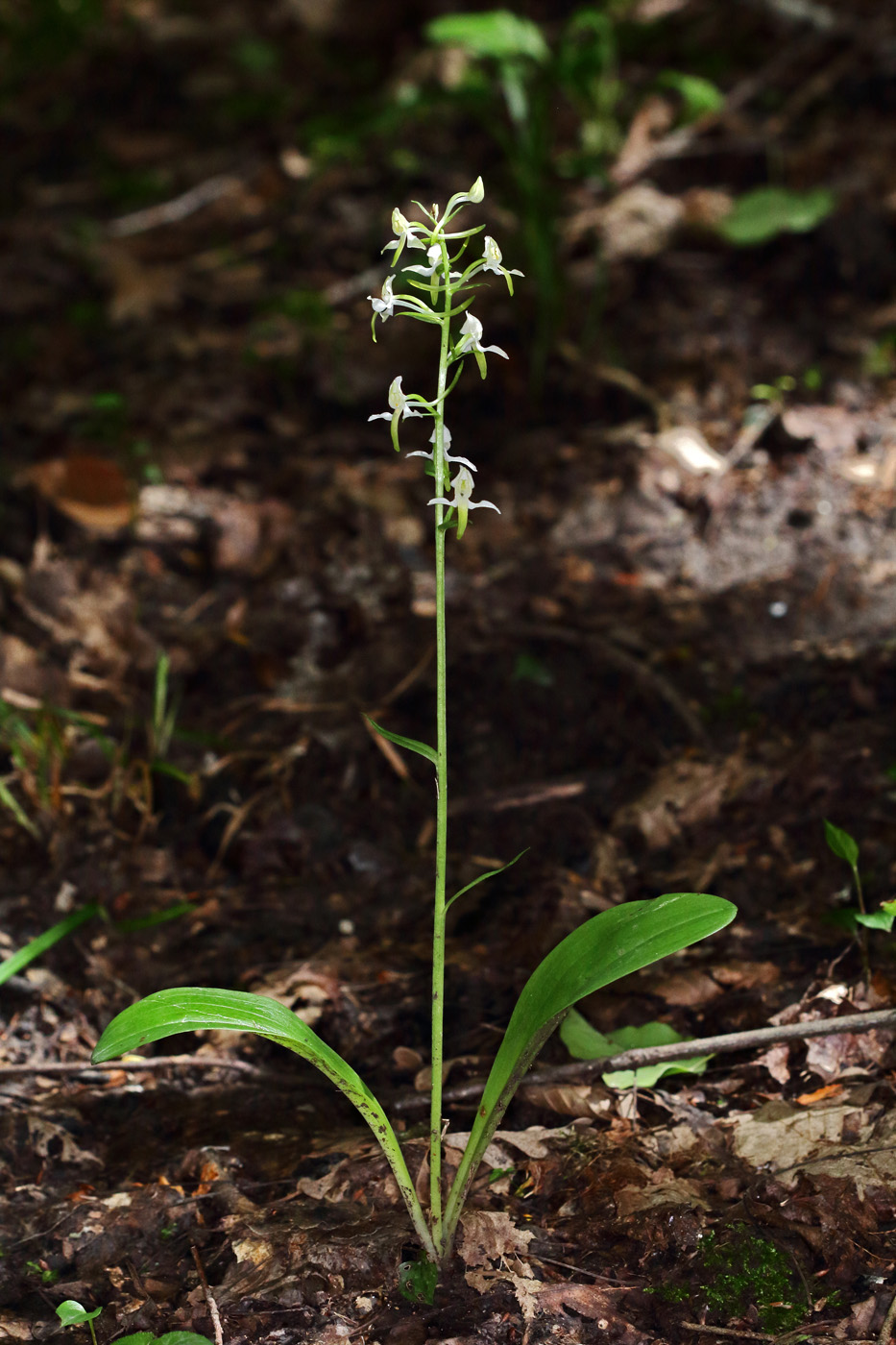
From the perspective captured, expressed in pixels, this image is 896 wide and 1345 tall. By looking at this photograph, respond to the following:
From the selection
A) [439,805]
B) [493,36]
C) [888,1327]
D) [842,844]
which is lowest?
[888,1327]

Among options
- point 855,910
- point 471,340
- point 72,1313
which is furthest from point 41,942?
point 855,910

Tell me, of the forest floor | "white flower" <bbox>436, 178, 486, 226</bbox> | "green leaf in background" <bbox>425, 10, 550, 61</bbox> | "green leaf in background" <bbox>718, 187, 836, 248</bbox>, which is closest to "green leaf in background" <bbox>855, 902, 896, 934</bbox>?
the forest floor

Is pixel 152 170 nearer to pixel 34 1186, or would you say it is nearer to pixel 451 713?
pixel 451 713

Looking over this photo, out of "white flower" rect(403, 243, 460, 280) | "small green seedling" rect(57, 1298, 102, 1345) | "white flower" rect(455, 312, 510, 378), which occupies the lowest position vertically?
"small green seedling" rect(57, 1298, 102, 1345)

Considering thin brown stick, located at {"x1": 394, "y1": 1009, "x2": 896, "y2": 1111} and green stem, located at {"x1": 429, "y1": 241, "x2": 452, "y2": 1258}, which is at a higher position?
green stem, located at {"x1": 429, "y1": 241, "x2": 452, "y2": 1258}

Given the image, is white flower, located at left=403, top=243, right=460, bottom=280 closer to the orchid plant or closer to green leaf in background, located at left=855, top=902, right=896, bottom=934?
the orchid plant

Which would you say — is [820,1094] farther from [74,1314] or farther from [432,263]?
[432,263]
